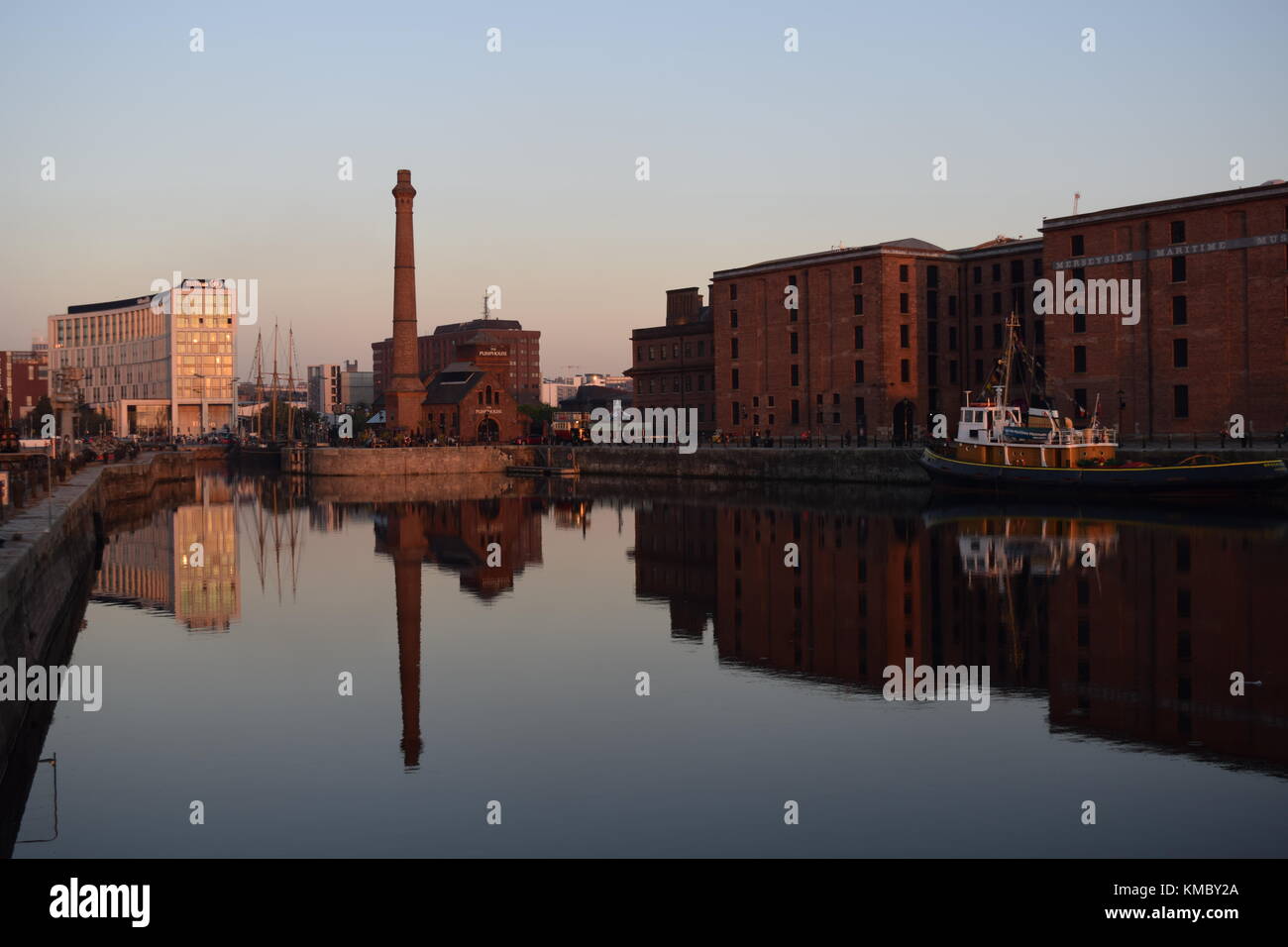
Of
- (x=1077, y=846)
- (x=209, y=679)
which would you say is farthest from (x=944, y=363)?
(x=1077, y=846)

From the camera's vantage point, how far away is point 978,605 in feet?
99.9

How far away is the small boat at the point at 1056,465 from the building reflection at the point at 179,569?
3768cm

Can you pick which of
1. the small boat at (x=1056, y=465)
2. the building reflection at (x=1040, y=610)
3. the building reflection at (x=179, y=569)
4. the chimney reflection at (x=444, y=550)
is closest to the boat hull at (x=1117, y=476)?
the small boat at (x=1056, y=465)

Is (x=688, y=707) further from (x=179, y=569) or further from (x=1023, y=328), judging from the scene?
(x=1023, y=328)

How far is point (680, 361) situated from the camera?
11769 centimetres

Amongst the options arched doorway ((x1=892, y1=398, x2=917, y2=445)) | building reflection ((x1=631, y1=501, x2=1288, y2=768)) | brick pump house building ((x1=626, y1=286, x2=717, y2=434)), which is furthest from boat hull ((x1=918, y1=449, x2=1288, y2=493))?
brick pump house building ((x1=626, y1=286, x2=717, y2=434))

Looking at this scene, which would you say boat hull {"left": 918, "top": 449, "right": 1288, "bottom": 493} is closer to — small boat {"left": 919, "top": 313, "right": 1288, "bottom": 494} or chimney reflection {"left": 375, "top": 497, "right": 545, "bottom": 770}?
small boat {"left": 919, "top": 313, "right": 1288, "bottom": 494}

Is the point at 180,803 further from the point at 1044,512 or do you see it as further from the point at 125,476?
the point at 125,476

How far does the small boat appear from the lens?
182 feet

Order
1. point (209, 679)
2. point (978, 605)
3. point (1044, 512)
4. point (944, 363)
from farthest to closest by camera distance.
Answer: point (944, 363)
point (1044, 512)
point (978, 605)
point (209, 679)

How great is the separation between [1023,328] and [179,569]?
2574 inches

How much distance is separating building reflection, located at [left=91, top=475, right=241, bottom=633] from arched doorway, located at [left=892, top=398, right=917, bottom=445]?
47.4 m
